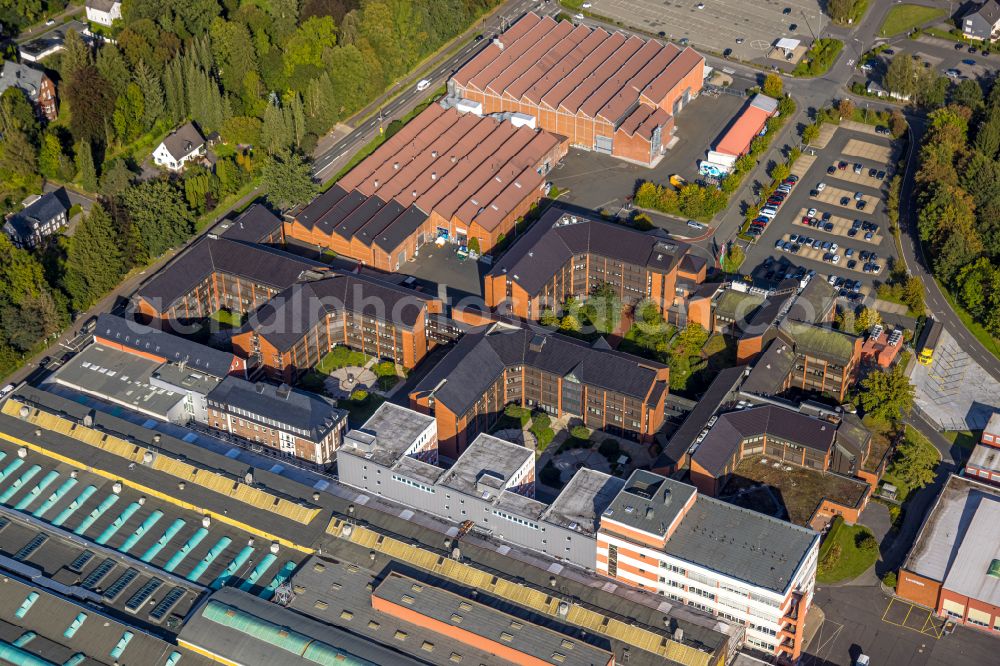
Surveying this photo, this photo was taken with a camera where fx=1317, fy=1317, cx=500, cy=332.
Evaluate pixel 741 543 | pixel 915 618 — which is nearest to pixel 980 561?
pixel 915 618

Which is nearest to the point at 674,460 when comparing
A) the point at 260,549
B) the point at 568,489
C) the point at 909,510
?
the point at 568,489

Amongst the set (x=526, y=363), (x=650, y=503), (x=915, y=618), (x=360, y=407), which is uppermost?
(x=650, y=503)

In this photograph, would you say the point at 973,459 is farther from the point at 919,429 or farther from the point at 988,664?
the point at 988,664

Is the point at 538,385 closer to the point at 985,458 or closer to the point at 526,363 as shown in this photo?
the point at 526,363

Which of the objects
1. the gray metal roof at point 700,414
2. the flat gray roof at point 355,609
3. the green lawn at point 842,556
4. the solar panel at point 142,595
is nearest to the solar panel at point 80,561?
the solar panel at point 142,595

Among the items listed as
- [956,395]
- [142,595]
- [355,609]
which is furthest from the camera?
[956,395]

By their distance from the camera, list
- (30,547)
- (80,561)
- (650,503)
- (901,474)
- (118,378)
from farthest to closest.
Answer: (118,378), (901,474), (30,547), (80,561), (650,503)
